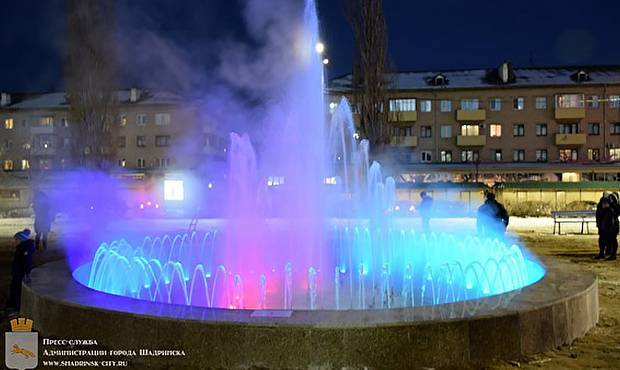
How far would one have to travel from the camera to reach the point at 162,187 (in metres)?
46.0

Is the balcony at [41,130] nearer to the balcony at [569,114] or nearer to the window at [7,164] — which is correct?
the window at [7,164]

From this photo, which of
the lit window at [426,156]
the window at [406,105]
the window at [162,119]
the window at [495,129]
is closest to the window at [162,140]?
the window at [162,119]

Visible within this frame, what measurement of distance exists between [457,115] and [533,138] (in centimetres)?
737

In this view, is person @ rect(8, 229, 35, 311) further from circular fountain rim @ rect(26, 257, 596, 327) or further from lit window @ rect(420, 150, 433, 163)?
lit window @ rect(420, 150, 433, 163)

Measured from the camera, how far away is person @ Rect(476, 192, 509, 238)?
1363cm

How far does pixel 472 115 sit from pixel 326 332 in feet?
163

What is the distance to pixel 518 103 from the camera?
52.1 metres

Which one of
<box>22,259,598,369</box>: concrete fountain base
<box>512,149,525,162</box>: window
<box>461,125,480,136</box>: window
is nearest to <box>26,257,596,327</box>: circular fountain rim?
<box>22,259,598,369</box>: concrete fountain base

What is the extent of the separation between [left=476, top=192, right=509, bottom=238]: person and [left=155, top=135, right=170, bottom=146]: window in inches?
1801

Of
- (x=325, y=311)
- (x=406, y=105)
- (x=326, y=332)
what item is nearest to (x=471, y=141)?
(x=406, y=105)

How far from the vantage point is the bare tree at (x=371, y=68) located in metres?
33.8

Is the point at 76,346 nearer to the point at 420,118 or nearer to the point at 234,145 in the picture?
the point at 234,145

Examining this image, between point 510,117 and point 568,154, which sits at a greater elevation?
point 510,117

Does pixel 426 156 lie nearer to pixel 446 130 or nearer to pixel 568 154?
pixel 446 130
